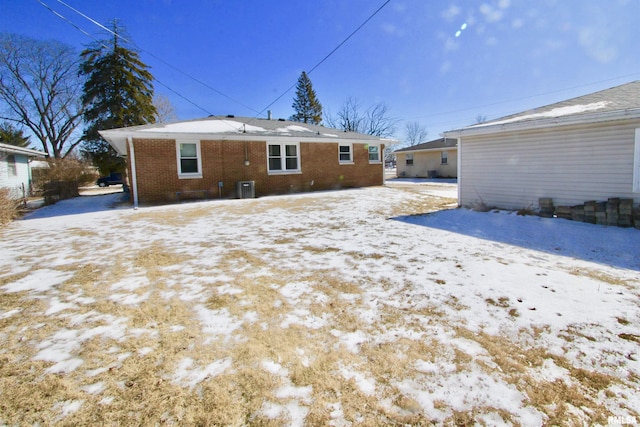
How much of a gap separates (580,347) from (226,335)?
2823 millimetres

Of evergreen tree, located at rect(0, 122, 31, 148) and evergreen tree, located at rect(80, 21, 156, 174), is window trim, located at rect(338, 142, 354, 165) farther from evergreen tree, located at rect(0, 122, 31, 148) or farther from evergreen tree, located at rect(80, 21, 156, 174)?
evergreen tree, located at rect(0, 122, 31, 148)

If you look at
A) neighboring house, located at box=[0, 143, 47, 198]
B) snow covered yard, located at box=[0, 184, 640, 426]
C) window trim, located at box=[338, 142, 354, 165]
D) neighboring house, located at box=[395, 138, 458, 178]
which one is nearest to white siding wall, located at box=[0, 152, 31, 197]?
neighboring house, located at box=[0, 143, 47, 198]

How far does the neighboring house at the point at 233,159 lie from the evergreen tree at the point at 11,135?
2455 centimetres

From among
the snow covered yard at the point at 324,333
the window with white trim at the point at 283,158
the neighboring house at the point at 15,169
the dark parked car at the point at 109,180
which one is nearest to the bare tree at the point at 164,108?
the dark parked car at the point at 109,180

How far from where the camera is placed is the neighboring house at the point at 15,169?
1429cm

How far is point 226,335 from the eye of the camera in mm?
2561

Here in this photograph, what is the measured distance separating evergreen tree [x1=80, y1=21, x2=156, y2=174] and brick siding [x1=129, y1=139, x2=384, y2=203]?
1200 cm

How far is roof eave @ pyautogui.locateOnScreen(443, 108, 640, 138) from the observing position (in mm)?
6023

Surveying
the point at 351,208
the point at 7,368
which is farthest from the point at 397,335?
the point at 351,208

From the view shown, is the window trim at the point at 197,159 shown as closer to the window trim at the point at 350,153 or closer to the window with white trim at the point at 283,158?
the window with white trim at the point at 283,158

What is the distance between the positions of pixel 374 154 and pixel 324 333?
632 inches

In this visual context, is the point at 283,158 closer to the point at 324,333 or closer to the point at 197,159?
the point at 197,159

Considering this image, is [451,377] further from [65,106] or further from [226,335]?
[65,106]

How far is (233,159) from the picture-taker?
1296 cm
